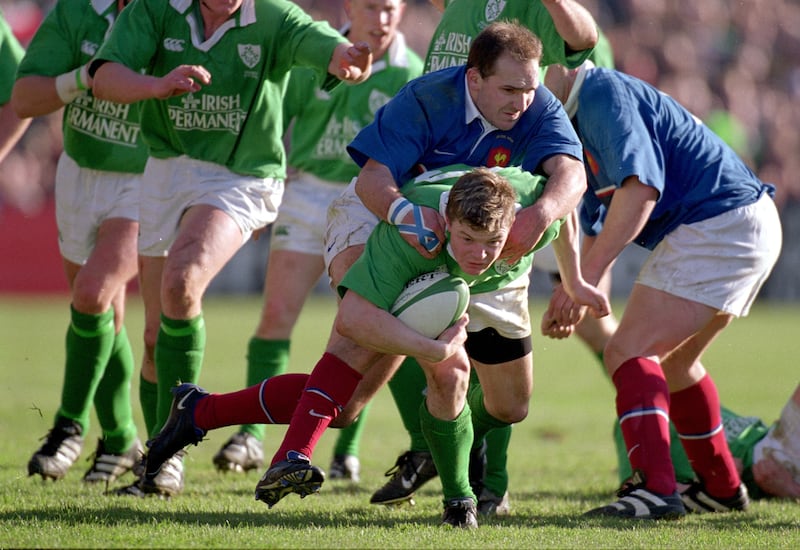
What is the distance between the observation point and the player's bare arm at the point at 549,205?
469 centimetres

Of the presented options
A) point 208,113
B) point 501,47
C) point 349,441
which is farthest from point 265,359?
point 501,47

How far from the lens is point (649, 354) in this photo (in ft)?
17.7

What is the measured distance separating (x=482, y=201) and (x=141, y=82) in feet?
5.69

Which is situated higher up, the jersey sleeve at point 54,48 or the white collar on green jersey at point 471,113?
the white collar on green jersey at point 471,113

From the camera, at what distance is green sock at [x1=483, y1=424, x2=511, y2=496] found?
18.3 ft

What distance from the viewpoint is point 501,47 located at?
15.7ft

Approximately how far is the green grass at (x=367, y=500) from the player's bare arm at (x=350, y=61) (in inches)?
75.4

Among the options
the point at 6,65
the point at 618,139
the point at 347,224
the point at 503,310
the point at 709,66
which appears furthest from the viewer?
the point at 709,66

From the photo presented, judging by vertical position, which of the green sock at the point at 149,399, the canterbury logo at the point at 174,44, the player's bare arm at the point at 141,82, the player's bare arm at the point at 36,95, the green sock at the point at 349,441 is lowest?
the green sock at the point at 349,441

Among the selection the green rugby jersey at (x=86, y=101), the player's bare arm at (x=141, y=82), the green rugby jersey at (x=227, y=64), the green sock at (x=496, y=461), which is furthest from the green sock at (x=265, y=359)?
the player's bare arm at (x=141, y=82)

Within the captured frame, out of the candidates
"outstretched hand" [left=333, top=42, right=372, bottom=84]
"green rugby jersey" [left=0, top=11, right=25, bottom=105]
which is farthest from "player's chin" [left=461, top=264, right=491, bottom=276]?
"green rugby jersey" [left=0, top=11, right=25, bottom=105]

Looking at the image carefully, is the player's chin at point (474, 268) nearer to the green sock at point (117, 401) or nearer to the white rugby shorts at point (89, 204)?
the white rugby shorts at point (89, 204)

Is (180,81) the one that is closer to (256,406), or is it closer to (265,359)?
(256,406)

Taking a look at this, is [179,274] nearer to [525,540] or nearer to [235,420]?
[235,420]
